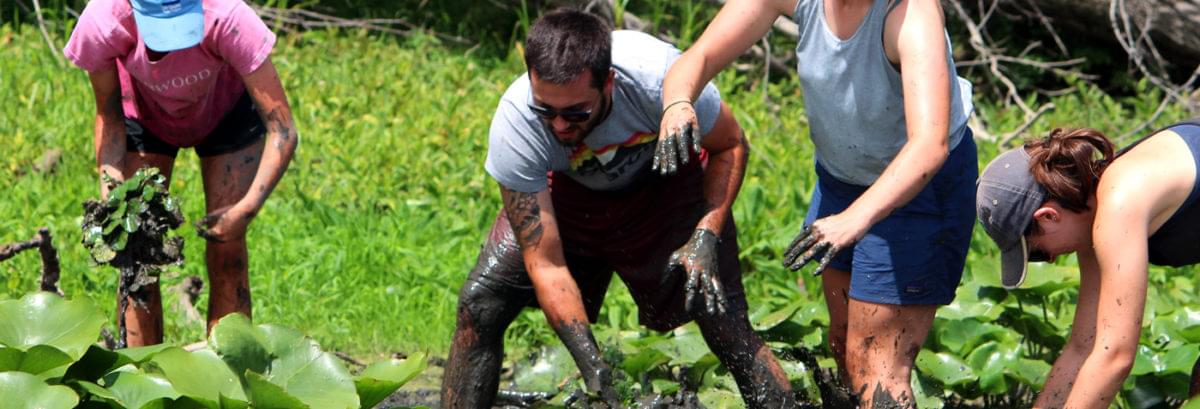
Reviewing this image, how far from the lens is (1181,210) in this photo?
327cm

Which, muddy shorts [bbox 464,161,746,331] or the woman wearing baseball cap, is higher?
the woman wearing baseball cap

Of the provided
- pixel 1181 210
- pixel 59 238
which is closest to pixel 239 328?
pixel 1181 210

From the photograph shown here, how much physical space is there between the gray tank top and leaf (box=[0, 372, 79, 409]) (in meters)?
1.78

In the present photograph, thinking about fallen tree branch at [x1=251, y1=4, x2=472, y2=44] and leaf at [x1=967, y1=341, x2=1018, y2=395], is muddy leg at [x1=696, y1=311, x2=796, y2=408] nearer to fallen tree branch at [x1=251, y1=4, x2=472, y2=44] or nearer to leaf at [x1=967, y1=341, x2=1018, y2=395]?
leaf at [x1=967, y1=341, x2=1018, y2=395]

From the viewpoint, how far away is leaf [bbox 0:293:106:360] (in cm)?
295

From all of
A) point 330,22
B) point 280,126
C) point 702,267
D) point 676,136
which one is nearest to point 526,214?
point 702,267

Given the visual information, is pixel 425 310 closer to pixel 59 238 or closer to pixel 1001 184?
pixel 59 238

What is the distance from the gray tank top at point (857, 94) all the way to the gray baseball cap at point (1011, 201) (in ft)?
0.50

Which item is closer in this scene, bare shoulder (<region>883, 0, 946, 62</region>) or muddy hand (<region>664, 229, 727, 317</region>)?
bare shoulder (<region>883, 0, 946, 62</region>)

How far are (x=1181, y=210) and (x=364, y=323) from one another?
117 inches

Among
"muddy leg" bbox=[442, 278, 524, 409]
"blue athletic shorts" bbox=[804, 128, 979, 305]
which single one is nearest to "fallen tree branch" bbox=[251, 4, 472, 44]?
"muddy leg" bbox=[442, 278, 524, 409]

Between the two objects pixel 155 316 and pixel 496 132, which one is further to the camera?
pixel 155 316

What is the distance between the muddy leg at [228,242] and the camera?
4398 millimetres

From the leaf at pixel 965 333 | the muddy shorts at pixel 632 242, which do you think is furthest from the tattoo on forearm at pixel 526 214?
the leaf at pixel 965 333
